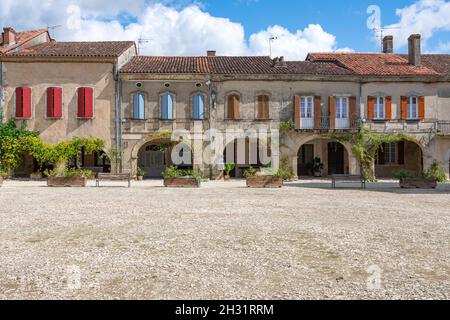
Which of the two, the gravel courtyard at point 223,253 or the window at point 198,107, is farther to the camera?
the window at point 198,107

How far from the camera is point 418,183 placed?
16.1 metres

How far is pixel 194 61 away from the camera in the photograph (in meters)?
23.1

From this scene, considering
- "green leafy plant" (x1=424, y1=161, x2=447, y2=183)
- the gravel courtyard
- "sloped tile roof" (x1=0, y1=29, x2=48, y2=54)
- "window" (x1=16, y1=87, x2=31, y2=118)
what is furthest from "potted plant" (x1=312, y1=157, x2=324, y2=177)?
"sloped tile roof" (x1=0, y1=29, x2=48, y2=54)

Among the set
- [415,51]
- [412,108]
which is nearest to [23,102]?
[412,108]

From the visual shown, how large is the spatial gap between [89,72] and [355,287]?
20.0 metres

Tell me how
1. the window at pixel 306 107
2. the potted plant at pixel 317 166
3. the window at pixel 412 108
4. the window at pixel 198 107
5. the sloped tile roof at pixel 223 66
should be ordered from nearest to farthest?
the sloped tile roof at pixel 223 66
the window at pixel 198 107
the window at pixel 306 107
the window at pixel 412 108
the potted plant at pixel 317 166

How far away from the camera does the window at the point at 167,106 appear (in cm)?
2097

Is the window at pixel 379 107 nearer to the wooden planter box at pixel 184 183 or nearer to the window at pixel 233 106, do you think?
the window at pixel 233 106

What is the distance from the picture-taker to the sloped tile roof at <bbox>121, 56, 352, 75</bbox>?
21.0 metres

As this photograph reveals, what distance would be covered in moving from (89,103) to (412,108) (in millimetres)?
18713

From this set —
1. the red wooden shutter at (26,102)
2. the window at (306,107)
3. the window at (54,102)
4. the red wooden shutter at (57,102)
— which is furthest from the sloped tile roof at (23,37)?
the window at (306,107)

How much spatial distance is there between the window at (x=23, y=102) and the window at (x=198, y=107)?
906cm

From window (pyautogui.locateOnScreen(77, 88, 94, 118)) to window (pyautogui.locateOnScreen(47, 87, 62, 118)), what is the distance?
3.53ft

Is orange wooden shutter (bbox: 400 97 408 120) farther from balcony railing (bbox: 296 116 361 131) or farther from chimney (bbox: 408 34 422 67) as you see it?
chimney (bbox: 408 34 422 67)
